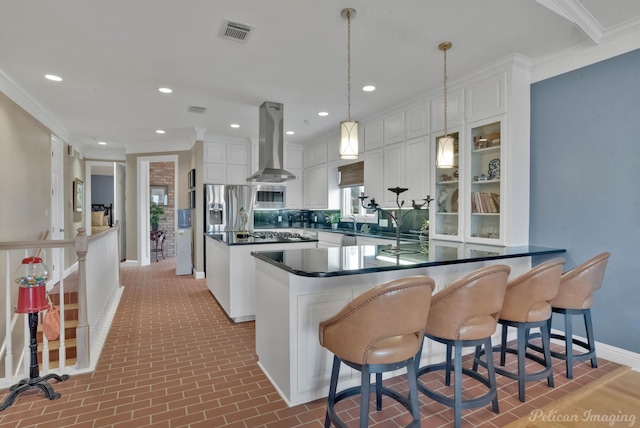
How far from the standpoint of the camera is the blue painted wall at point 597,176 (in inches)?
106

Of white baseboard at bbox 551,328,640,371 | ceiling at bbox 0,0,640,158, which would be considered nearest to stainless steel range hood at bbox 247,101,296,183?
ceiling at bbox 0,0,640,158

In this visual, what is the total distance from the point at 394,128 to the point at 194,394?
379cm

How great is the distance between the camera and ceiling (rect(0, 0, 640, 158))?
2389 mm

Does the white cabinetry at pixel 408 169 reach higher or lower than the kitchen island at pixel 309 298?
higher

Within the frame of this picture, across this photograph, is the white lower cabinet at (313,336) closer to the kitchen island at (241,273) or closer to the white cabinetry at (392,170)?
the kitchen island at (241,273)

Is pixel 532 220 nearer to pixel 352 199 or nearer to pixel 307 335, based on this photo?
pixel 307 335

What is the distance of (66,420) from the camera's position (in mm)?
2033

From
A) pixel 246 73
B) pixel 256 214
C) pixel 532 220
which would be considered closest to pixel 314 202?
pixel 256 214

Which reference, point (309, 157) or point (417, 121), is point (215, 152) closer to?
point (309, 157)

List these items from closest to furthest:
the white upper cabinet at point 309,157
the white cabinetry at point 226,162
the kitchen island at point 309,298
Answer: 1. the kitchen island at point 309,298
2. the white cabinetry at point 226,162
3. the white upper cabinet at point 309,157

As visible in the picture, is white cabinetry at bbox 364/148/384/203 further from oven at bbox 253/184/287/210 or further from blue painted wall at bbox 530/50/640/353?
oven at bbox 253/184/287/210

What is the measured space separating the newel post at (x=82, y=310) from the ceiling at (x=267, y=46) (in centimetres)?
160

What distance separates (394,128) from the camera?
181 inches

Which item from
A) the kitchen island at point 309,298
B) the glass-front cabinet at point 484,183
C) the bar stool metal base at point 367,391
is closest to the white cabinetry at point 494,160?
the glass-front cabinet at point 484,183
